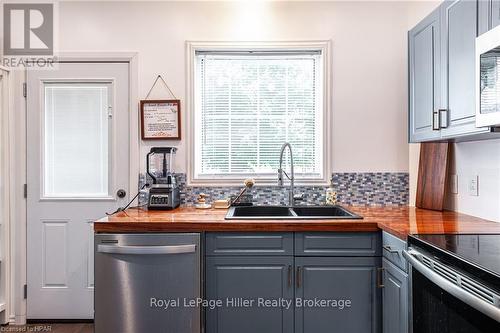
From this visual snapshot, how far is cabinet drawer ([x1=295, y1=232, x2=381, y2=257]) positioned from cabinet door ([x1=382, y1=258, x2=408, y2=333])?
0.11 m

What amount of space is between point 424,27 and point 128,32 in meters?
2.10

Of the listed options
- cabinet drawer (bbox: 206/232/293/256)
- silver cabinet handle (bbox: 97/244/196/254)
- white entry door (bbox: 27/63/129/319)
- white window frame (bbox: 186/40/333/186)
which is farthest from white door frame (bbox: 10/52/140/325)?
cabinet drawer (bbox: 206/232/293/256)

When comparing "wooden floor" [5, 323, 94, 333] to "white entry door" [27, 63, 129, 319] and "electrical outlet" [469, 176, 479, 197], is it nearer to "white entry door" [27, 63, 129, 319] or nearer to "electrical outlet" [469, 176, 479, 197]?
"white entry door" [27, 63, 129, 319]

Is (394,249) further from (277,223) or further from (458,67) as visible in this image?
(458,67)

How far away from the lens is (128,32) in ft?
8.86

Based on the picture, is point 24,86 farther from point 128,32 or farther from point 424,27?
point 424,27

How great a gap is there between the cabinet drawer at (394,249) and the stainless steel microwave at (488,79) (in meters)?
0.65

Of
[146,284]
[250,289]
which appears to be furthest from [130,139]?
[250,289]

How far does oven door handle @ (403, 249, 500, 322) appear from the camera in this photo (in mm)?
947

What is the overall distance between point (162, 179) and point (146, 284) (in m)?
0.79

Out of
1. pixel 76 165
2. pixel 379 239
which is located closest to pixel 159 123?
pixel 76 165

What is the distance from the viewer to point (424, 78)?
2105mm

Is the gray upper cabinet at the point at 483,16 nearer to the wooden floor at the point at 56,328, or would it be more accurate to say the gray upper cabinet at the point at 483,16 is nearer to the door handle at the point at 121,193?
the door handle at the point at 121,193

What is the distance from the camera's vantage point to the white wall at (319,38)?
2.67 meters
